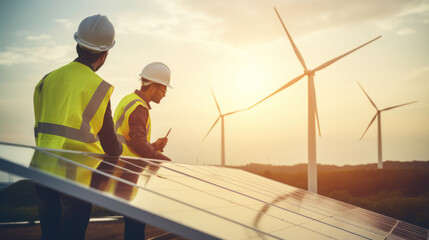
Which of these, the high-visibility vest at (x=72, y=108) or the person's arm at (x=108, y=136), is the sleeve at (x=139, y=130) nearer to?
the person's arm at (x=108, y=136)

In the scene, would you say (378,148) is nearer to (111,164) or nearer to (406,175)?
(406,175)

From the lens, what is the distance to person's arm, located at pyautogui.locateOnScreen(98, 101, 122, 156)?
5.14 meters

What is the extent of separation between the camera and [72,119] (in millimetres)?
4789

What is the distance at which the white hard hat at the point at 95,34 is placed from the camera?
Answer: 17.6 ft

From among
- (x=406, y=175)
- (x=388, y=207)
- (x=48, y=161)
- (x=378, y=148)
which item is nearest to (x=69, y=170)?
(x=48, y=161)

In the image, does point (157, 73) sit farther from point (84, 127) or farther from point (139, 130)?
point (84, 127)

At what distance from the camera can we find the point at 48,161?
3887 mm

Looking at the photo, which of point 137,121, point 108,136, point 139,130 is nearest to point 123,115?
point 137,121

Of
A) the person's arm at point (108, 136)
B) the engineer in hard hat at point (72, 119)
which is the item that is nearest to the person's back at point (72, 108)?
the engineer in hard hat at point (72, 119)

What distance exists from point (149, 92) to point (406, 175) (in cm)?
7586

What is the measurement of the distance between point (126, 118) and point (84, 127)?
2.56 metres

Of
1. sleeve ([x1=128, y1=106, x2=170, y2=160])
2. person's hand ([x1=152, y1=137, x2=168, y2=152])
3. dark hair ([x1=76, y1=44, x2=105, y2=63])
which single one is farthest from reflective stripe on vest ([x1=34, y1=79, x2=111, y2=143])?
person's hand ([x1=152, y1=137, x2=168, y2=152])

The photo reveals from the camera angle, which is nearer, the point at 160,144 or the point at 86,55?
the point at 86,55

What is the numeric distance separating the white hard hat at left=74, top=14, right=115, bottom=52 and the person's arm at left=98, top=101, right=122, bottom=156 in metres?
0.92
